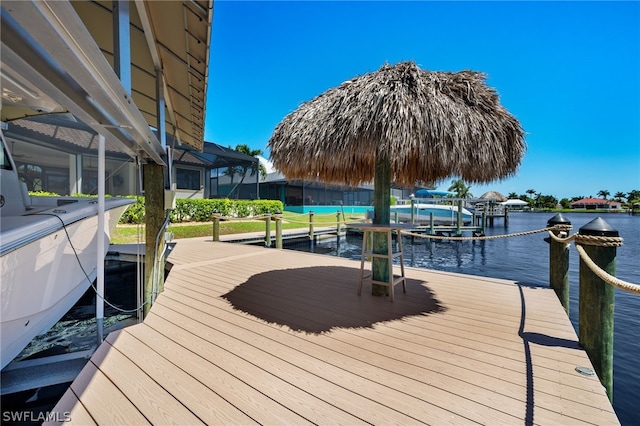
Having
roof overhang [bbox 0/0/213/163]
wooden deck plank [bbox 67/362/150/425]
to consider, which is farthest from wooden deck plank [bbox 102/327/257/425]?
roof overhang [bbox 0/0/213/163]

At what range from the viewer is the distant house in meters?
79.1

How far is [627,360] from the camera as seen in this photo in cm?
379

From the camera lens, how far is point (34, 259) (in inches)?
92.7

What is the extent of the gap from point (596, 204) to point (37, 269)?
11548cm

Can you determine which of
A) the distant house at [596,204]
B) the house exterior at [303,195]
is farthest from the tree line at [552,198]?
the house exterior at [303,195]

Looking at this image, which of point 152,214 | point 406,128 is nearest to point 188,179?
point 152,214

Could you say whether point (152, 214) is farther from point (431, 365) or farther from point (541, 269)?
point (541, 269)

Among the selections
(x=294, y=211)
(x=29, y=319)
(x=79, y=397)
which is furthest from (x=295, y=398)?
(x=294, y=211)

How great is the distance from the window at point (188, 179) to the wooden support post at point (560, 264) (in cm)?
1805

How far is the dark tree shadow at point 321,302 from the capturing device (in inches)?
123

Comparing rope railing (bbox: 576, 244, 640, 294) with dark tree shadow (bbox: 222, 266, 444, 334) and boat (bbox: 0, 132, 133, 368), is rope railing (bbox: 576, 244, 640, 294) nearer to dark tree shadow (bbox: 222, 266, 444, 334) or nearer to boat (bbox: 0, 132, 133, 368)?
dark tree shadow (bbox: 222, 266, 444, 334)

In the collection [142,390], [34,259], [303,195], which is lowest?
[142,390]

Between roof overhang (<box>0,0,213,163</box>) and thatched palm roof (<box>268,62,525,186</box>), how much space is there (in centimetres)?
161

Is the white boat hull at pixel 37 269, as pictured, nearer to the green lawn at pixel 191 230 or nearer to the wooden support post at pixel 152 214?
the wooden support post at pixel 152 214
